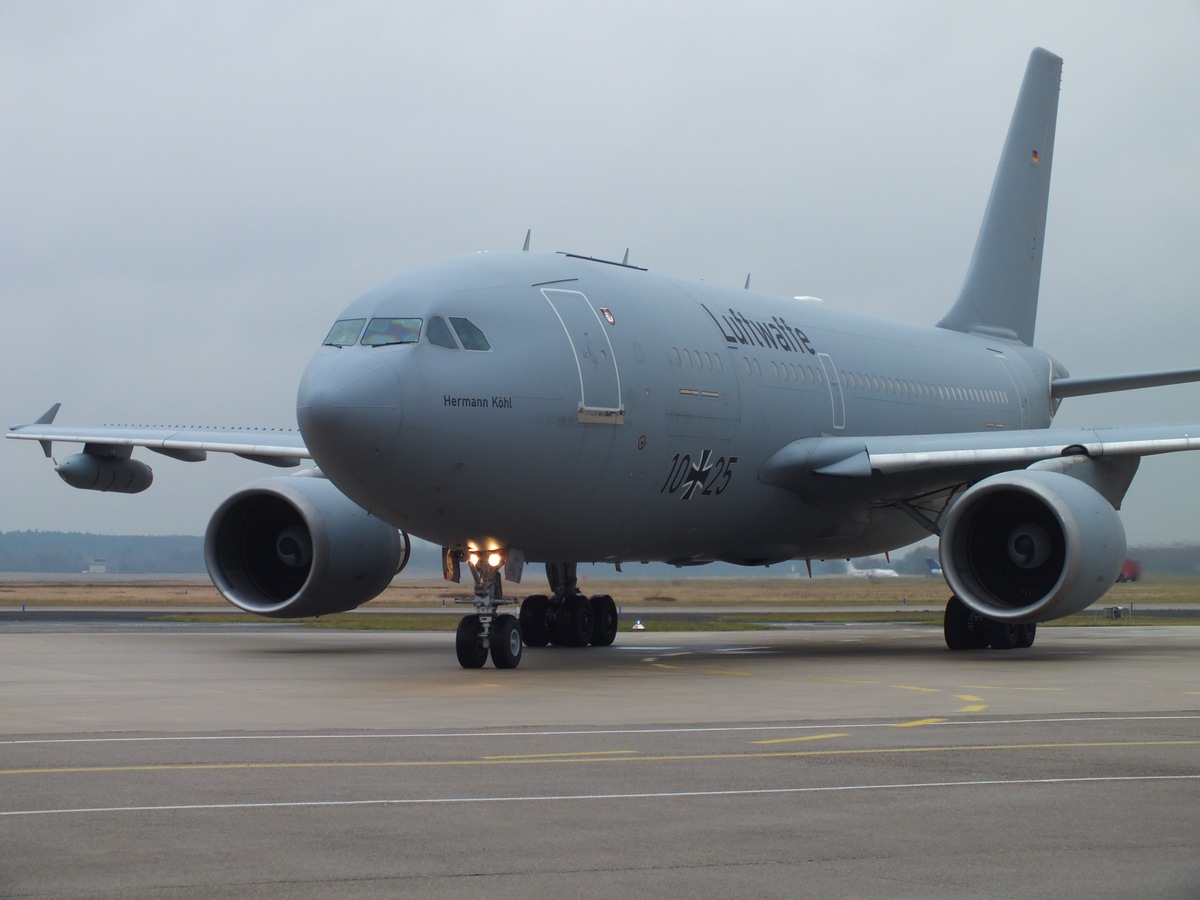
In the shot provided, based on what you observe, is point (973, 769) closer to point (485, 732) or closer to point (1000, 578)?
point (485, 732)

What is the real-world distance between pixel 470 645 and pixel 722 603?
101ft

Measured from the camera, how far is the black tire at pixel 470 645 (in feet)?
58.4

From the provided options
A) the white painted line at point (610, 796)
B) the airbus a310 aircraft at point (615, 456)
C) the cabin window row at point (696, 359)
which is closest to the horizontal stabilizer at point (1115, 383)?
the airbus a310 aircraft at point (615, 456)

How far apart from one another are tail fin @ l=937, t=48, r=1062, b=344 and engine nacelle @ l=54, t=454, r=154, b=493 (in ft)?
51.8

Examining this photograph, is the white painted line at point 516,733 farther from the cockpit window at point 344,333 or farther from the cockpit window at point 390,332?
the cockpit window at point 344,333

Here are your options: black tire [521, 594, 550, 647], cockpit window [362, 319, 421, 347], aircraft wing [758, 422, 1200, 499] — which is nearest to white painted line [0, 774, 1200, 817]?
cockpit window [362, 319, 421, 347]

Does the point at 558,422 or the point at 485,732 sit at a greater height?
the point at 558,422

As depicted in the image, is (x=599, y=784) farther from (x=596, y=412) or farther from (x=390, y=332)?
(x=596, y=412)

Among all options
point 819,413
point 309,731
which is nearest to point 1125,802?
point 309,731

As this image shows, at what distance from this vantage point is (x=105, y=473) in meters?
25.9

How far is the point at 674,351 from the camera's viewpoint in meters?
20.2

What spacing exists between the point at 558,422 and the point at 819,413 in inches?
270

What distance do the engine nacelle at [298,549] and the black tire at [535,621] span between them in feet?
6.84

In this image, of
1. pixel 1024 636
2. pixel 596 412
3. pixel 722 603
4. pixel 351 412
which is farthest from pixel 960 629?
pixel 722 603
